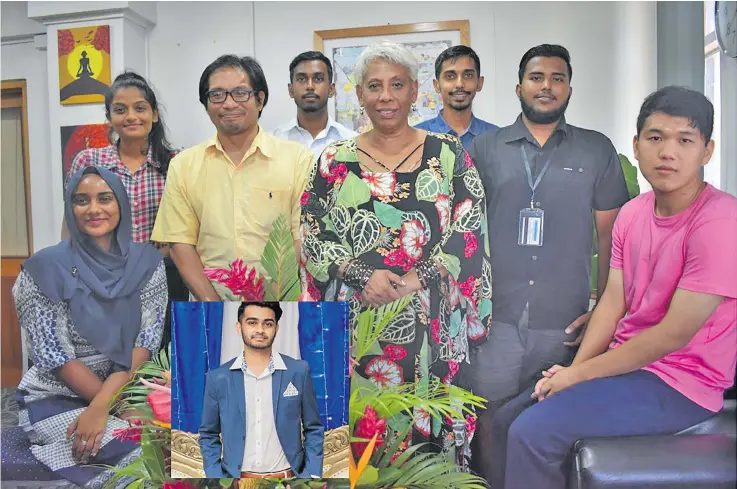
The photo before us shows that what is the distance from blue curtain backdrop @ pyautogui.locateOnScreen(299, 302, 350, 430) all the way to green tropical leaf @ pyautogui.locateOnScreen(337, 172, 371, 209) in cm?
33

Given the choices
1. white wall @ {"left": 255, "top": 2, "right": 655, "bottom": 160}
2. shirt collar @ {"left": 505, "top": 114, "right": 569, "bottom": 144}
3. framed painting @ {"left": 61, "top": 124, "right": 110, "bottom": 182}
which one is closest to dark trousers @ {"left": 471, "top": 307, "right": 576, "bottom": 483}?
shirt collar @ {"left": 505, "top": 114, "right": 569, "bottom": 144}

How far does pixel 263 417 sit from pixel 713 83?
1606 mm

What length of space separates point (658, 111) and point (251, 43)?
1.28 metres

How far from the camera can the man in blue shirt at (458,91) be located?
2.00 meters

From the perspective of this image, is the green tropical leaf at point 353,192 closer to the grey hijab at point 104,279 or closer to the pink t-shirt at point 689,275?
the grey hijab at point 104,279

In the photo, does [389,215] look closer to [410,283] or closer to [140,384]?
[410,283]

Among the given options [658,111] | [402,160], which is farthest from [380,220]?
[658,111]

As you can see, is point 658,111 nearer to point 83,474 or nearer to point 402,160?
point 402,160

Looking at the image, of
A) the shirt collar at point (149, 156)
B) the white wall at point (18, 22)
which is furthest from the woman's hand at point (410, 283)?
the white wall at point (18, 22)

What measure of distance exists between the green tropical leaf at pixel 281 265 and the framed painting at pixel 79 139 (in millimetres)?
686

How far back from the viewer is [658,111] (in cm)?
183

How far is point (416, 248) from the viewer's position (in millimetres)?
1937

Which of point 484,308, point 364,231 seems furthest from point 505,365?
point 364,231

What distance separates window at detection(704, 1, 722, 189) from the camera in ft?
5.93
